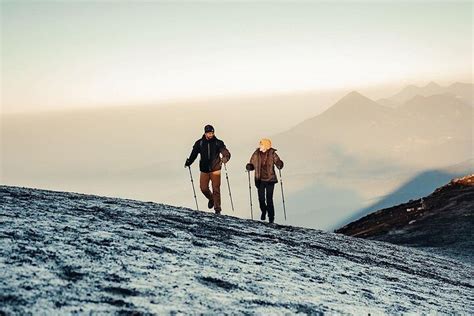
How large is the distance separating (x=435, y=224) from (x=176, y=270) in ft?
87.0

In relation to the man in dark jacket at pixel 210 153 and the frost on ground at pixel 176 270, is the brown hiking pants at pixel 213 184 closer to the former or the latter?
the man in dark jacket at pixel 210 153

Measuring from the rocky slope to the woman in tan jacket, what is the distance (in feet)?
32.0

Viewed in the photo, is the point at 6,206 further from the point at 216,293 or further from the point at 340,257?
the point at 340,257

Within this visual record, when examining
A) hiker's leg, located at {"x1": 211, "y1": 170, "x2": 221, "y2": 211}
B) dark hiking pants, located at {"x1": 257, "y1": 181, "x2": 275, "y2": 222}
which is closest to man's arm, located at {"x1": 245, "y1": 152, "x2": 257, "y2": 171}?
dark hiking pants, located at {"x1": 257, "y1": 181, "x2": 275, "y2": 222}

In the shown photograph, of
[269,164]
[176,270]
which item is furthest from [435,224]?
[176,270]

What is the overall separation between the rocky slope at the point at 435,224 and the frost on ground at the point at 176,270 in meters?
12.4

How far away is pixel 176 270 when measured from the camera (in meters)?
7.49

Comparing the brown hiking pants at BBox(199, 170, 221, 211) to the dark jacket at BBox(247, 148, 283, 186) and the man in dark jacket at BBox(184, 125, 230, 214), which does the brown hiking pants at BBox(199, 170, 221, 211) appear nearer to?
the man in dark jacket at BBox(184, 125, 230, 214)

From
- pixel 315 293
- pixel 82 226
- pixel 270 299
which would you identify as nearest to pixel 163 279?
pixel 270 299

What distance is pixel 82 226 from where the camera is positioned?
9461 millimetres

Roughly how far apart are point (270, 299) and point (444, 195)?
37.6 m

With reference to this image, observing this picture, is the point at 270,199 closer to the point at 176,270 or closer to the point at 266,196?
the point at 266,196

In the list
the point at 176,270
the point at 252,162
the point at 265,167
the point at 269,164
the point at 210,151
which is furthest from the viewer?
the point at 252,162

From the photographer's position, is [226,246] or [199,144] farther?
[199,144]
